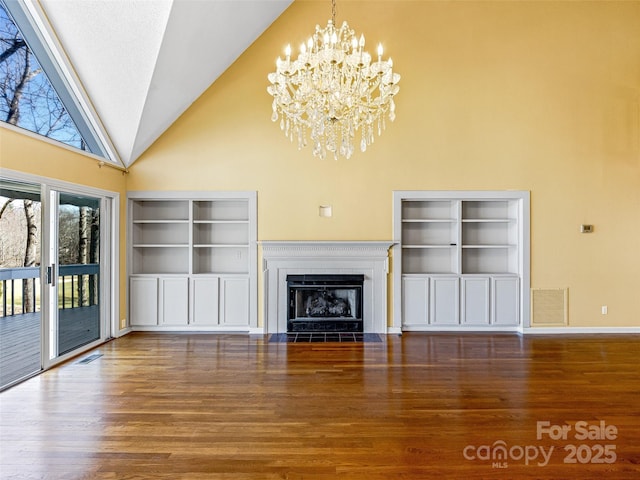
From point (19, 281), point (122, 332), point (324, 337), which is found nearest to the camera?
point (19, 281)

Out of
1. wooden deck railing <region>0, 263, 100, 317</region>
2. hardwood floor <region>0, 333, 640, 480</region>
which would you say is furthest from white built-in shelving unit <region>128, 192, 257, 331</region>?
hardwood floor <region>0, 333, 640, 480</region>

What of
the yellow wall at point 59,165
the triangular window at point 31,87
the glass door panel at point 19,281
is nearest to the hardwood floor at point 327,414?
the glass door panel at point 19,281

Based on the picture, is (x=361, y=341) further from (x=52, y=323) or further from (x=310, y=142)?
(x=52, y=323)

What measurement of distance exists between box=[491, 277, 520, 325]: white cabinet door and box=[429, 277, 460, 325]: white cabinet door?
55 cm

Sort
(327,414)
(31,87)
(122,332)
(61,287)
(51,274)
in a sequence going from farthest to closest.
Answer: (122,332) → (61,287) → (51,274) → (31,87) → (327,414)

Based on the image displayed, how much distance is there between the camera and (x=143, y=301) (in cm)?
498

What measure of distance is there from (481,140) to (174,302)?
5.06m

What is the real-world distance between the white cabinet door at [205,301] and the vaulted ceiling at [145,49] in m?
2.05

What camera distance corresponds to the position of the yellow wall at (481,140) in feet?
15.9

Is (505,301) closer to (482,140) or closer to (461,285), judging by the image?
(461,285)

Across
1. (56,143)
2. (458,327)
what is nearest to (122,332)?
(56,143)

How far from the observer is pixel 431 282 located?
495 cm

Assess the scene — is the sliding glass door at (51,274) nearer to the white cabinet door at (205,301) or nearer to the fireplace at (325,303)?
the white cabinet door at (205,301)

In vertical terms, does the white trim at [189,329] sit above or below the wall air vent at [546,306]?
below
